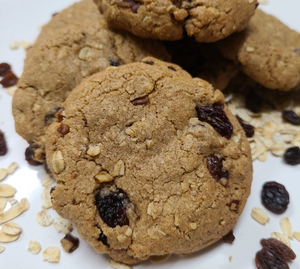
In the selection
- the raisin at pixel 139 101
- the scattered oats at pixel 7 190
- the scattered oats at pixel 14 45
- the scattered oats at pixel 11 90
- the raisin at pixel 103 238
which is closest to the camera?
the raisin at pixel 103 238

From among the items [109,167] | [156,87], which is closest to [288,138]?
[156,87]

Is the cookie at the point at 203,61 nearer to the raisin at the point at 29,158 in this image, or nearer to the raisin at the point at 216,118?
the raisin at the point at 216,118

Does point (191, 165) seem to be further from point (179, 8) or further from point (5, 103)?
point (5, 103)

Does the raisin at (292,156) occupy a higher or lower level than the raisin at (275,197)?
higher

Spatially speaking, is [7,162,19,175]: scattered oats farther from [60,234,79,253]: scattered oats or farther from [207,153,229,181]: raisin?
[207,153,229,181]: raisin

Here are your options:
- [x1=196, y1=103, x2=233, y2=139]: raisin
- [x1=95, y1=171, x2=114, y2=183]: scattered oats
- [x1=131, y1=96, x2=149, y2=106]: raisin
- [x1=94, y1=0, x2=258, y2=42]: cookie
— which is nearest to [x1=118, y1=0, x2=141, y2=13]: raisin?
[x1=94, y1=0, x2=258, y2=42]: cookie

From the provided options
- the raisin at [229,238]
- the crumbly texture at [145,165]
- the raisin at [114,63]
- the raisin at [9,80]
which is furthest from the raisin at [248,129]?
the raisin at [9,80]
